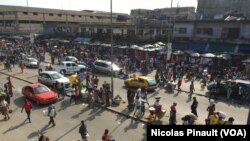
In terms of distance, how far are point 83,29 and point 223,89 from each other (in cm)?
4708

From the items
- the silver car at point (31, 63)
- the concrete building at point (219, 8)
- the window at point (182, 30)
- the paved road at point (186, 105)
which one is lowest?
the paved road at point (186, 105)

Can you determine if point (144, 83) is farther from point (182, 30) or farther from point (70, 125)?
point (182, 30)

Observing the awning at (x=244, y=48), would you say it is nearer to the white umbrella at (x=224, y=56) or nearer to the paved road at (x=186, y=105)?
the white umbrella at (x=224, y=56)

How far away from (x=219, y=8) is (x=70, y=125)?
46909 mm

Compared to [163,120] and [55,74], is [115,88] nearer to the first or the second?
[55,74]

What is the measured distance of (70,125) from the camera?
1739 cm

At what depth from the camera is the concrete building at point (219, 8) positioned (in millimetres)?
52125

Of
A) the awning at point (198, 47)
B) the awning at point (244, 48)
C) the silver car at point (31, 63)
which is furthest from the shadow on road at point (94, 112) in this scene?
the awning at point (198, 47)

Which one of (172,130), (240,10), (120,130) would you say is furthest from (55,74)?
(240,10)

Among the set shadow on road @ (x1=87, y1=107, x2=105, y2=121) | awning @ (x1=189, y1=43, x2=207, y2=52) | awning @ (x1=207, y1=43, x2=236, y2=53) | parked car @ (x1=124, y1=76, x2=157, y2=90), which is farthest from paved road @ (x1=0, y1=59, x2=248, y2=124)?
Answer: awning @ (x1=189, y1=43, x2=207, y2=52)

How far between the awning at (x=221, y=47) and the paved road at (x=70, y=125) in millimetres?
22779

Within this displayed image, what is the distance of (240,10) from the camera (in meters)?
52.7

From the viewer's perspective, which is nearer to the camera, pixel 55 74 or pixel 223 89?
pixel 223 89

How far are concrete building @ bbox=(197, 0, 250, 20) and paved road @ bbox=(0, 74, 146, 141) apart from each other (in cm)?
3806
